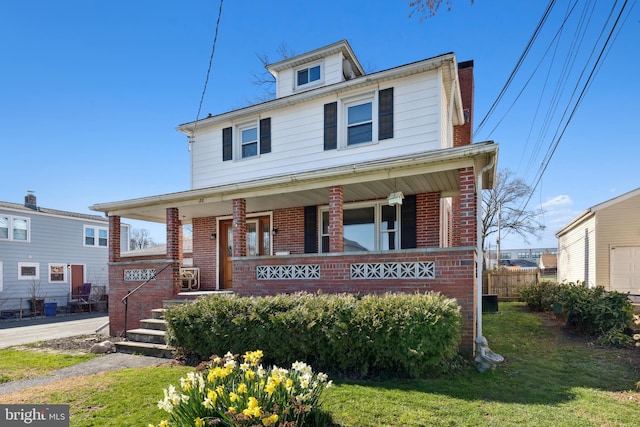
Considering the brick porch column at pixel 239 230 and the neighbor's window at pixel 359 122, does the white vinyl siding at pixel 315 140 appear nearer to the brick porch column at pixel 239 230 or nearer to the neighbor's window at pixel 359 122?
the neighbor's window at pixel 359 122

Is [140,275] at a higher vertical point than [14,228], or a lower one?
lower

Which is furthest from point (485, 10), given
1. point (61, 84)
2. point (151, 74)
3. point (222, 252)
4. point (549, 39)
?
point (61, 84)

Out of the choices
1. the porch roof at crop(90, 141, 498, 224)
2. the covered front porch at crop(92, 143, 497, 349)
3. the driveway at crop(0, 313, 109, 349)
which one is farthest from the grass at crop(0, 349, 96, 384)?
the porch roof at crop(90, 141, 498, 224)

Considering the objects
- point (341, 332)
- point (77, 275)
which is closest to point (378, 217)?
point (341, 332)

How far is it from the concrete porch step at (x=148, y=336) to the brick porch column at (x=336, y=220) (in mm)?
4214

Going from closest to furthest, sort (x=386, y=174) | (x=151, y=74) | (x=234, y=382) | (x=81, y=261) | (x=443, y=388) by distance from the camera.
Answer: (x=234, y=382) < (x=443, y=388) < (x=386, y=174) < (x=151, y=74) < (x=81, y=261)

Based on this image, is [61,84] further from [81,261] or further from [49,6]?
[81,261]

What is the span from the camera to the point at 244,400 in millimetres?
3221

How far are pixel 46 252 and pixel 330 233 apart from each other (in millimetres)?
20923

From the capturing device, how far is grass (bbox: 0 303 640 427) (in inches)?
159

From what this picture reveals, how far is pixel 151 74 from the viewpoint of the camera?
10047mm

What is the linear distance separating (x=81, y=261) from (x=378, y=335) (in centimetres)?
2372

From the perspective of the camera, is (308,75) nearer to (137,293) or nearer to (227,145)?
(227,145)

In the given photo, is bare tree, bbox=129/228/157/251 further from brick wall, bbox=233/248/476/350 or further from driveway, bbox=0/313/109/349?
brick wall, bbox=233/248/476/350
